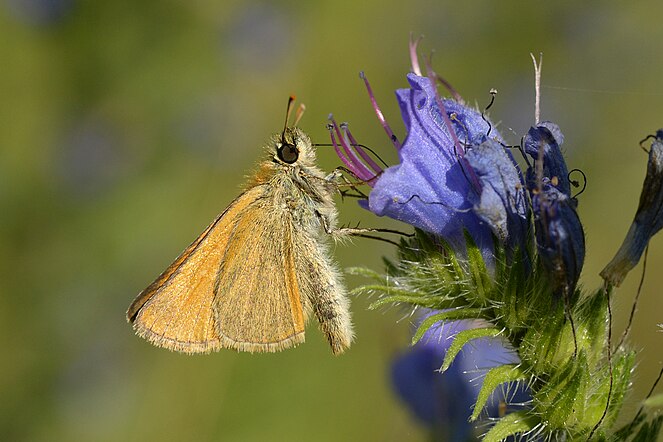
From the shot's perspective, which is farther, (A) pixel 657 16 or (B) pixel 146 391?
(A) pixel 657 16

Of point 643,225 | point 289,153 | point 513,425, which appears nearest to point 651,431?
point 513,425

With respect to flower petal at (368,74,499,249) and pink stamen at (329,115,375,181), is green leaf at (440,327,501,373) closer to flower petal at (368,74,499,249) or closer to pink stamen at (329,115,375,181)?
flower petal at (368,74,499,249)

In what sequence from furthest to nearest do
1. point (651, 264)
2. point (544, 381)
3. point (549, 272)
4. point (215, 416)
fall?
1. point (651, 264)
2. point (215, 416)
3. point (544, 381)
4. point (549, 272)

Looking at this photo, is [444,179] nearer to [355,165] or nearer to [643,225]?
[355,165]

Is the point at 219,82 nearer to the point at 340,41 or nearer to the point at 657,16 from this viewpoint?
the point at 340,41

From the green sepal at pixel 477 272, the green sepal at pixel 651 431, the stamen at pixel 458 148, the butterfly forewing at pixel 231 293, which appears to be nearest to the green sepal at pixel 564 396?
the green sepal at pixel 651 431

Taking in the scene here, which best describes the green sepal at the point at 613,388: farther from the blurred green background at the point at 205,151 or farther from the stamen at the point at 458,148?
the blurred green background at the point at 205,151

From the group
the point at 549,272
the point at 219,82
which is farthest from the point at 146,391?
the point at 549,272
